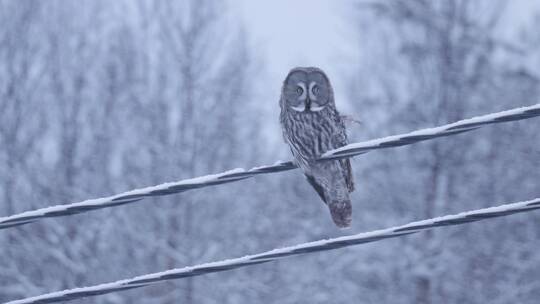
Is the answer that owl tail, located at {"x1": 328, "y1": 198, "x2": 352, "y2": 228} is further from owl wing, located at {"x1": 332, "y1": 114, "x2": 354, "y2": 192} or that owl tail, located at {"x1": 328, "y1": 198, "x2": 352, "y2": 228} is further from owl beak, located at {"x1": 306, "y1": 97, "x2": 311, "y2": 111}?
owl beak, located at {"x1": 306, "y1": 97, "x2": 311, "y2": 111}

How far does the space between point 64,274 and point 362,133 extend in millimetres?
4938

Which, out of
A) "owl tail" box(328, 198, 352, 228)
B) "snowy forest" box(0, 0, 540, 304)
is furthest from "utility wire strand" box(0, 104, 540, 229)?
"snowy forest" box(0, 0, 540, 304)

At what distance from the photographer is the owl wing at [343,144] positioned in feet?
20.6

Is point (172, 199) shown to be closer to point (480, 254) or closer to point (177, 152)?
point (177, 152)

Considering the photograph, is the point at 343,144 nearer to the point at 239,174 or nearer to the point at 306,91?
the point at 306,91

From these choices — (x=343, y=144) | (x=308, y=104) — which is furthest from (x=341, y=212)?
(x=308, y=104)

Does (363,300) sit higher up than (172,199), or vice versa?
(172,199)

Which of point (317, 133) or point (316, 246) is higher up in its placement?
point (317, 133)

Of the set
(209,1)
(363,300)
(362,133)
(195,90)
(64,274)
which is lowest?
(363,300)

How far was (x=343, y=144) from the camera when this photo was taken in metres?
6.28

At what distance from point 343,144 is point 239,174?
204cm

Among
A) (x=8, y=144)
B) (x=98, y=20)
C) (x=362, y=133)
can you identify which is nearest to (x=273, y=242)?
(x=362, y=133)

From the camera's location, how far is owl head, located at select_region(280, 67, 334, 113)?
636 centimetres

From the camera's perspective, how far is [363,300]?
50.7 ft
